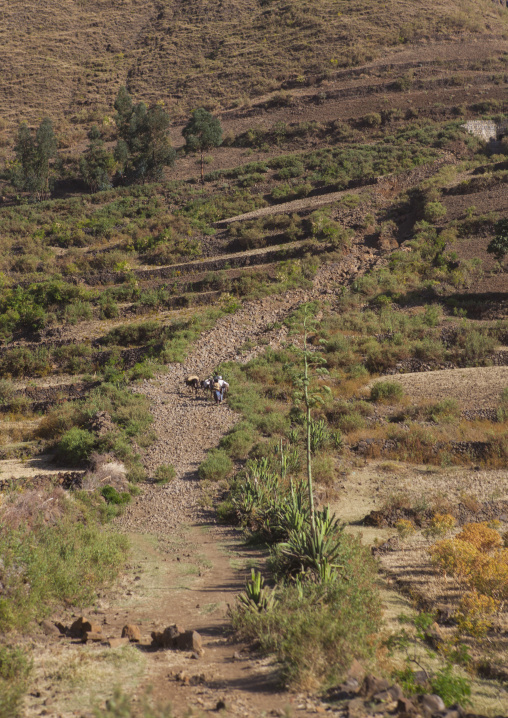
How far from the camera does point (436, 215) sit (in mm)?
28062

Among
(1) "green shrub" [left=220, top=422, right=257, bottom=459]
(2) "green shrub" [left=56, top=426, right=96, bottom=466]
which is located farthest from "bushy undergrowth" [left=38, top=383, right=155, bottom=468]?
(1) "green shrub" [left=220, top=422, right=257, bottom=459]

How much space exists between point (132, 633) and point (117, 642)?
25 cm

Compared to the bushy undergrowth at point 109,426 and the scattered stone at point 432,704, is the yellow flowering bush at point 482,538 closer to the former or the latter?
Answer: the scattered stone at point 432,704

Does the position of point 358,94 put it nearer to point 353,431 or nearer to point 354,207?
point 354,207

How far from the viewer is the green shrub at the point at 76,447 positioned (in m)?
12.7

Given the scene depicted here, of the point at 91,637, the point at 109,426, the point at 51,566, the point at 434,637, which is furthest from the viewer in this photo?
the point at 109,426

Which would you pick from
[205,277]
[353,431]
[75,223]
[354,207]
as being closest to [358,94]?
[354,207]

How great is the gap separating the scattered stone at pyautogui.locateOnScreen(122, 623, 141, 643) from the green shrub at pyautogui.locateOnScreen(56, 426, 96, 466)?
7.53 metres

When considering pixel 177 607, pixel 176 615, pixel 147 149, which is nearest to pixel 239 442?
pixel 177 607

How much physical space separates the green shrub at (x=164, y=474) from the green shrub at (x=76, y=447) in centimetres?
204

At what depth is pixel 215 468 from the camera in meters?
11.5

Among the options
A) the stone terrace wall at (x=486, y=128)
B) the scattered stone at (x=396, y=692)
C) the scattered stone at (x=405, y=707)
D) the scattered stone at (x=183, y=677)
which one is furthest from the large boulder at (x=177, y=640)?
the stone terrace wall at (x=486, y=128)

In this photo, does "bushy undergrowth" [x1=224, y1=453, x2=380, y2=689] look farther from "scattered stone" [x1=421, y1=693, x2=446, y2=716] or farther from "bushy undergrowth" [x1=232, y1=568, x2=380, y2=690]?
"scattered stone" [x1=421, y1=693, x2=446, y2=716]

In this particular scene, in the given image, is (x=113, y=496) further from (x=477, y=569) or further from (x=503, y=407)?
(x=503, y=407)
